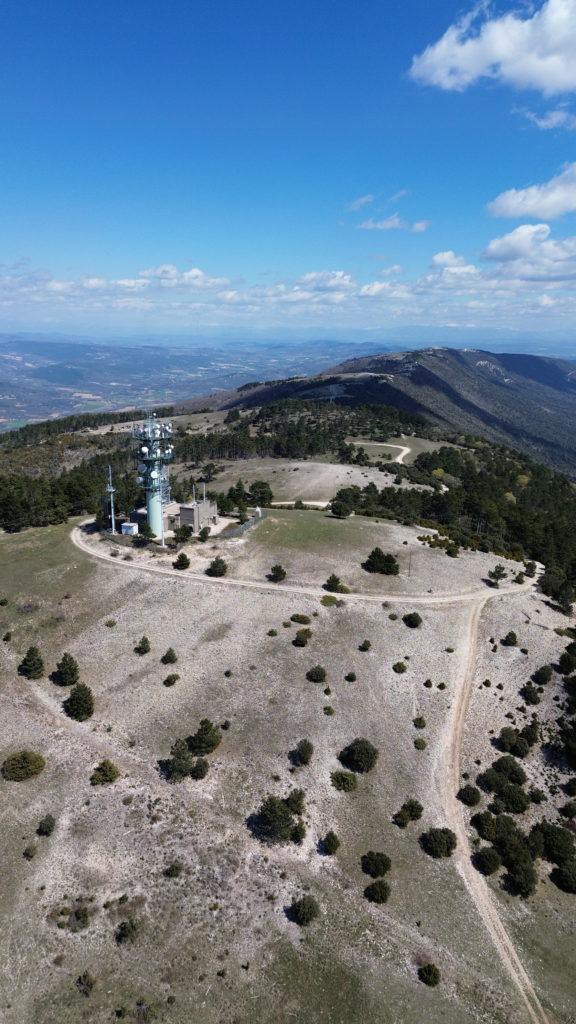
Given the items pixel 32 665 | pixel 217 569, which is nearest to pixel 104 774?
pixel 32 665

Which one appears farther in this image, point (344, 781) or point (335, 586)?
point (335, 586)

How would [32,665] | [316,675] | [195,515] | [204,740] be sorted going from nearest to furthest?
[204,740] → [32,665] → [316,675] → [195,515]

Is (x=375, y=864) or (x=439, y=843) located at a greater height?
(x=375, y=864)

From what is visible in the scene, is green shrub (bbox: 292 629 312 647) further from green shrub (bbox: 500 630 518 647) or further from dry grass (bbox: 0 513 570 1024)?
green shrub (bbox: 500 630 518 647)

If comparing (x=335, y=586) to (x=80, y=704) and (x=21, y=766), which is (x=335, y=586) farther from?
(x=21, y=766)

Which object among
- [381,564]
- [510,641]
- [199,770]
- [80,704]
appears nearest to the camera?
[199,770]

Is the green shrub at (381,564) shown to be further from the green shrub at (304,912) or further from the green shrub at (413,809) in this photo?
the green shrub at (304,912)

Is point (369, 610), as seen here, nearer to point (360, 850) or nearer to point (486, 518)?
point (360, 850)
